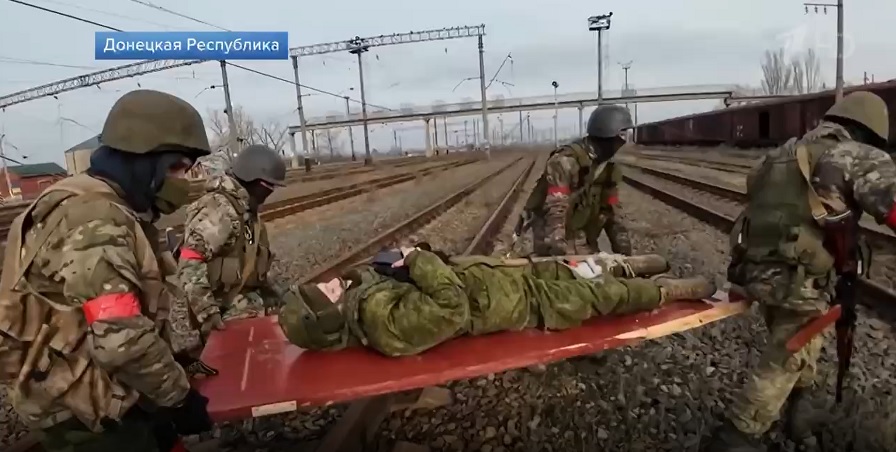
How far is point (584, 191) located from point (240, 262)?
2.82 m

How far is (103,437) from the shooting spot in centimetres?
218

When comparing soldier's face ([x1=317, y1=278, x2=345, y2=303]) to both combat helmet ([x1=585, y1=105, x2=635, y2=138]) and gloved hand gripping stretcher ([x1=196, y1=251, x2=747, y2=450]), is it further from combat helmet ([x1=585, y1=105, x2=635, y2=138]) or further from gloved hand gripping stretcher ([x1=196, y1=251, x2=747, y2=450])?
combat helmet ([x1=585, y1=105, x2=635, y2=138])

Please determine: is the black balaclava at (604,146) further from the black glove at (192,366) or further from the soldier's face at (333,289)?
the black glove at (192,366)

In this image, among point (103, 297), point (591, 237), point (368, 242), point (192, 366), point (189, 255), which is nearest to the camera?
point (103, 297)

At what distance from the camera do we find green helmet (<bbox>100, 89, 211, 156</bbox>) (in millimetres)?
2143

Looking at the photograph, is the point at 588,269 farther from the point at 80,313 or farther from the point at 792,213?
the point at 80,313

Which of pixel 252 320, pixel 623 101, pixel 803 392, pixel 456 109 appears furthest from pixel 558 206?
pixel 456 109

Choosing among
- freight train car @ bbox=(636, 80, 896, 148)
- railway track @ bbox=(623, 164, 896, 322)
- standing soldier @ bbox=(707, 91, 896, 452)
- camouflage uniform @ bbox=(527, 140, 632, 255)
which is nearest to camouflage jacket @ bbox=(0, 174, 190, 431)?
standing soldier @ bbox=(707, 91, 896, 452)

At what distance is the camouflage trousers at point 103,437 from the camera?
2170mm

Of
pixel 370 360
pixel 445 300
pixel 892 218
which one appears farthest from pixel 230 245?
pixel 892 218

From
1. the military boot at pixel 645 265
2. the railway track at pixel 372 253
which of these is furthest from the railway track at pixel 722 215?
the railway track at pixel 372 253

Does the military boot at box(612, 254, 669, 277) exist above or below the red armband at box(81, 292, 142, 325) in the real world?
below

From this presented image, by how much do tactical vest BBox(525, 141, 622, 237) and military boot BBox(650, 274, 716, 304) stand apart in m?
1.83

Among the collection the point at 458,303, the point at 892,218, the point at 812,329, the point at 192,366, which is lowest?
the point at 812,329
